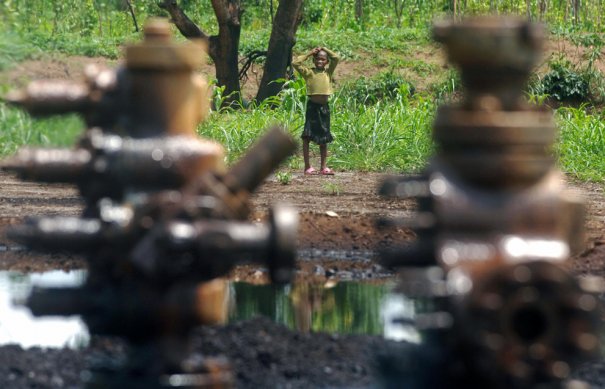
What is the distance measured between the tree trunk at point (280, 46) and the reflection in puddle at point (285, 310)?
36.8ft

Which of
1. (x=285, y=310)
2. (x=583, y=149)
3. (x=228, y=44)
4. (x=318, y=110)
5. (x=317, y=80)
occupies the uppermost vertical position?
(x=228, y=44)

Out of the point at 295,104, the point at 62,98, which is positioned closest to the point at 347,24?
the point at 295,104

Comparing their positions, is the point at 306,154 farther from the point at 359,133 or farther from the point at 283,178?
the point at 359,133

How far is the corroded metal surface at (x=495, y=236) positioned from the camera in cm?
238

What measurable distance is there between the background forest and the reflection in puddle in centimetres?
81

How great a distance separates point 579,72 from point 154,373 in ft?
58.2

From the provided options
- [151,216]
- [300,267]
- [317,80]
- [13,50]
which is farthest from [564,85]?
[151,216]

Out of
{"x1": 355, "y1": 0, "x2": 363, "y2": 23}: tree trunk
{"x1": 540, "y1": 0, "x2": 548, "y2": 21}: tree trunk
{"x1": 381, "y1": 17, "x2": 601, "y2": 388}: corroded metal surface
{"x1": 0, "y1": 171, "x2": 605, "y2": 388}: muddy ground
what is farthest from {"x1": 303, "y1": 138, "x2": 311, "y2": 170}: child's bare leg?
{"x1": 355, "y1": 0, "x2": 363, "y2": 23}: tree trunk

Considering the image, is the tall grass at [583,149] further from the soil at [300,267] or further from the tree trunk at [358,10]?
the tree trunk at [358,10]

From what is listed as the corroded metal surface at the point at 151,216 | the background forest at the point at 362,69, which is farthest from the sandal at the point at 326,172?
the corroded metal surface at the point at 151,216

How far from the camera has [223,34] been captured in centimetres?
1783

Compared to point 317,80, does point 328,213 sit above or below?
below

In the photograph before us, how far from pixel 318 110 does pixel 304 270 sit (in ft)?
17.1

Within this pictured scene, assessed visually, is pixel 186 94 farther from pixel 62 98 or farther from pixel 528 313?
pixel 528 313
